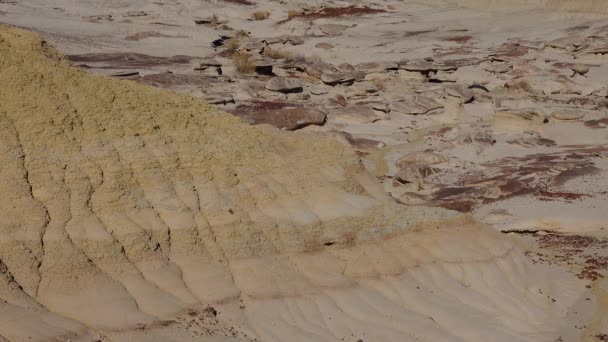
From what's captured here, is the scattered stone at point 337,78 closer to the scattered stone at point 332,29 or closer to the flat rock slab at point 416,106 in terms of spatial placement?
the flat rock slab at point 416,106

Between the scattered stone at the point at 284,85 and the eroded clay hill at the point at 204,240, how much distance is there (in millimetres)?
20231

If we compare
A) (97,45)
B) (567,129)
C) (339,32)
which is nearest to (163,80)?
(97,45)

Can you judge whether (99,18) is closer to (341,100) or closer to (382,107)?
(341,100)

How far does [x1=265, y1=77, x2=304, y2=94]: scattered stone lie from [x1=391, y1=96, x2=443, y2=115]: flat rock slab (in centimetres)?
590

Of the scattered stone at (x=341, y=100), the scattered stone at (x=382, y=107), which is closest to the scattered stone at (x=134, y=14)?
the scattered stone at (x=341, y=100)

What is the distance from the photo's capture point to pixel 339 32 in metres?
50.5

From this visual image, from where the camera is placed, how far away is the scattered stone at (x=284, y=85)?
32.7m

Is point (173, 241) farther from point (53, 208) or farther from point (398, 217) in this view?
point (398, 217)

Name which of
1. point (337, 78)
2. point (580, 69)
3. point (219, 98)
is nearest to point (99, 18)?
point (337, 78)

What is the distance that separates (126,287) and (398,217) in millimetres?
5062

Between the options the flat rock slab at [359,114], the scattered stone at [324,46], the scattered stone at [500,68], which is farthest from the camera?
the scattered stone at [324,46]

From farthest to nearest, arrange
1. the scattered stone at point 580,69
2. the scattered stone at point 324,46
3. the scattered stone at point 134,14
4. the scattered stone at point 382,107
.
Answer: the scattered stone at point 134,14, the scattered stone at point 324,46, the scattered stone at point 580,69, the scattered stone at point 382,107

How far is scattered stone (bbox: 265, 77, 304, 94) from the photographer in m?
32.7

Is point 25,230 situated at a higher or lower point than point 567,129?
higher
